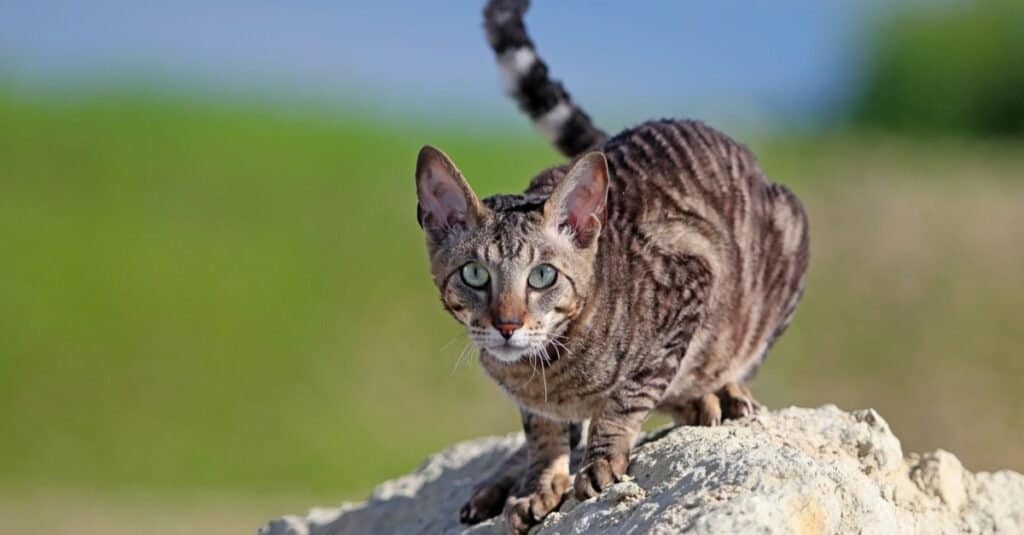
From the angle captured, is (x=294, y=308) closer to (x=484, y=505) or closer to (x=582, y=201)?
(x=484, y=505)

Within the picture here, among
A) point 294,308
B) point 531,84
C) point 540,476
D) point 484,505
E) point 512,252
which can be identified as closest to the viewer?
point 512,252

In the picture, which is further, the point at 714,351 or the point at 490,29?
the point at 490,29

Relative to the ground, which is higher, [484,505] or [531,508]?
[484,505]

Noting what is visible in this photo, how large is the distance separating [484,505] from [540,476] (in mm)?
386

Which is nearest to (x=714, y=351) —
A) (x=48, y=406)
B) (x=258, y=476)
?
(x=258, y=476)

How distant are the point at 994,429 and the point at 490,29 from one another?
45.6ft

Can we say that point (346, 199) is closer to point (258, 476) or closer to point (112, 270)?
point (112, 270)

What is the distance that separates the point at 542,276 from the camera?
181 inches

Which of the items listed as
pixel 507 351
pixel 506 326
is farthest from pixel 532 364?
pixel 506 326

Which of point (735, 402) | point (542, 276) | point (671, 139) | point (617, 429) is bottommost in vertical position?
point (617, 429)

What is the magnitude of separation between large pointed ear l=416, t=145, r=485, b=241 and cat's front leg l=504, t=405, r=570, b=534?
0.80m

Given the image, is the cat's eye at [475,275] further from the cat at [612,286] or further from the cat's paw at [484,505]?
the cat's paw at [484,505]

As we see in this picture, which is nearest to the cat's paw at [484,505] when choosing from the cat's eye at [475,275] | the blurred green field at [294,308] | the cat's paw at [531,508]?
the cat's paw at [531,508]

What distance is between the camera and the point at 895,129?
33.5 metres
